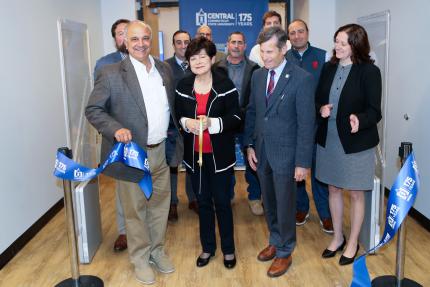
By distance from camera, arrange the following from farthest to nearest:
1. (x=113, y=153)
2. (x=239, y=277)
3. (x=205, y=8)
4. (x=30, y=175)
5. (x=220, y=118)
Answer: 1. (x=205, y=8)
2. (x=30, y=175)
3. (x=239, y=277)
4. (x=220, y=118)
5. (x=113, y=153)

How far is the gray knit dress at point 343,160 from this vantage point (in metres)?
2.88

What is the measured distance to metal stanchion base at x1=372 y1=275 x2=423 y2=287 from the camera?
2.77 meters

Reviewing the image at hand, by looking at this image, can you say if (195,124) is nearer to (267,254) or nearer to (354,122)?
(354,122)

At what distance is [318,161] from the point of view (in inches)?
122

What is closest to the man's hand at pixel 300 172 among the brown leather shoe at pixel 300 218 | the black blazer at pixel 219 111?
the black blazer at pixel 219 111

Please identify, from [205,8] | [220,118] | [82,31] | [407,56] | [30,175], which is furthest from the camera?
[205,8]

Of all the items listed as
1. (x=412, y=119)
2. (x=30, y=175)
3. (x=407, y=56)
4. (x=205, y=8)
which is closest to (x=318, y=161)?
(x=412, y=119)

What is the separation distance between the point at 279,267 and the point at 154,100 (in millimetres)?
1389

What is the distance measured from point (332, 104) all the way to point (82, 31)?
1.91m

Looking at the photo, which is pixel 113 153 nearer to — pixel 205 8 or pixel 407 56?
pixel 407 56

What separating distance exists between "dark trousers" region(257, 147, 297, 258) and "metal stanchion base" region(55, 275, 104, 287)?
1212 millimetres

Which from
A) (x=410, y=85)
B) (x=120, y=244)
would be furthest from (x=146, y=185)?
(x=410, y=85)

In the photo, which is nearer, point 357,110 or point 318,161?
point 357,110

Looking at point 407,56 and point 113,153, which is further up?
point 407,56
